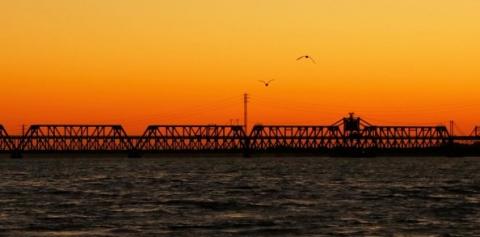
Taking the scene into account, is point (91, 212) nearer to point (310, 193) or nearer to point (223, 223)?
point (223, 223)

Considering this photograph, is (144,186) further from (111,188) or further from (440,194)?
(440,194)

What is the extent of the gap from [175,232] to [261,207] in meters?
15.3

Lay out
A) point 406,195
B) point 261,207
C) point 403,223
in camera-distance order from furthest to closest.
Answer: point 406,195 < point 261,207 < point 403,223

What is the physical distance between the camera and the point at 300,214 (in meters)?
57.2

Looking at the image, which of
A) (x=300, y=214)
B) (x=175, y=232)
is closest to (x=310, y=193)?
(x=300, y=214)

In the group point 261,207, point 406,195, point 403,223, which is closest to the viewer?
point 403,223

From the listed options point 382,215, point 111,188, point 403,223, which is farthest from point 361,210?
point 111,188

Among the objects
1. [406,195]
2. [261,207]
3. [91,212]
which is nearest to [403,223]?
[261,207]

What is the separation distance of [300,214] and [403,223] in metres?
7.12

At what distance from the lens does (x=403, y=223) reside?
5184 centimetres

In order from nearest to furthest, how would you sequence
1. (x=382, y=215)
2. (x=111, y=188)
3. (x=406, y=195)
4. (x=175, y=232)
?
1. (x=175, y=232)
2. (x=382, y=215)
3. (x=406, y=195)
4. (x=111, y=188)

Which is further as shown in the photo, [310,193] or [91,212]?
[310,193]

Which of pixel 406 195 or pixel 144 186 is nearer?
pixel 406 195

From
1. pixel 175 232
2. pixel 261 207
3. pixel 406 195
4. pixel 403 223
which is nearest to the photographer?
pixel 175 232
